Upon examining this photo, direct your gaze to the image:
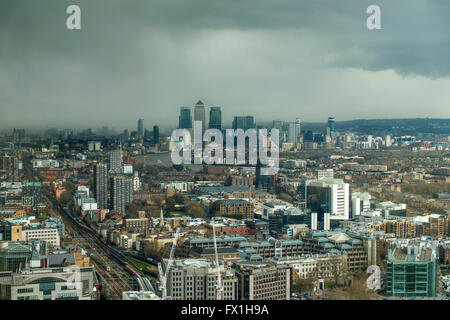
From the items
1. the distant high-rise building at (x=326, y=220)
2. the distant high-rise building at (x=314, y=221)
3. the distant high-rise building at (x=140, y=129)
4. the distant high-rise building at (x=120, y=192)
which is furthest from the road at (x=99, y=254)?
the distant high-rise building at (x=326, y=220)

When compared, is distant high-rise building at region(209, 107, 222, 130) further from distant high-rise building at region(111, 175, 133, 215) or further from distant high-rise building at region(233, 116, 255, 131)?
distant high-rise building at region(111, 175, 133, 215)

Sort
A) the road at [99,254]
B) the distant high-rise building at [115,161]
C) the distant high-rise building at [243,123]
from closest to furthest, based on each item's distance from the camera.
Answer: the road at [99,254] → the distant high-rise building at [243,123] → the distant high-rise building at [115,161]

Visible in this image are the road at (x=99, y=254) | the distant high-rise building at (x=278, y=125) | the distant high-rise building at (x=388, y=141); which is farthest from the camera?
the distant high-rise building at (x=388, y=141)

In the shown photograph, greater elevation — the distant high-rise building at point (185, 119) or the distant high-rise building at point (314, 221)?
the distant high-rise building at point (185, 119)

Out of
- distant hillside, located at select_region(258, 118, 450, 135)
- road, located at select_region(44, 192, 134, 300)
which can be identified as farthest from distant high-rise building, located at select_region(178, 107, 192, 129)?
road, located at select_region(44, 192, 134, 300)

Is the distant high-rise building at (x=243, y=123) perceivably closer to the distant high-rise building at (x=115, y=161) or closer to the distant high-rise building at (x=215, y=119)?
the distant high-rise building at (x=215, y=119)

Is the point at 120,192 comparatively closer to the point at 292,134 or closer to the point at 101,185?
the point at 101,185
